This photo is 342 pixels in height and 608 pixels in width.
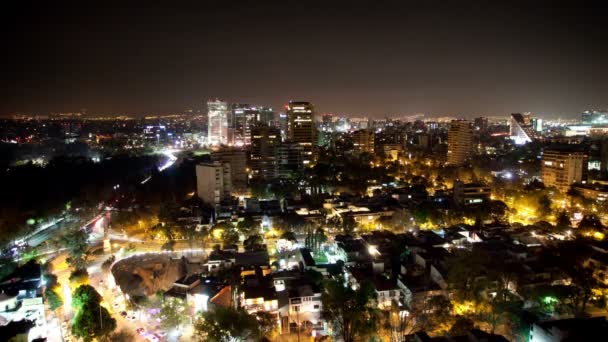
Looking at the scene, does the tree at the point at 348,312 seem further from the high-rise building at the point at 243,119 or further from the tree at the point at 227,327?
the high-rise building at the point at 243,119

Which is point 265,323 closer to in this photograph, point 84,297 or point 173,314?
point 173,314

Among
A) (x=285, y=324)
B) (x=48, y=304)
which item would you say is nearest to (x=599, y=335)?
(x=285, y=324)

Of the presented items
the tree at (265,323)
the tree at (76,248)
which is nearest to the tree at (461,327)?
the tree at (265,323)

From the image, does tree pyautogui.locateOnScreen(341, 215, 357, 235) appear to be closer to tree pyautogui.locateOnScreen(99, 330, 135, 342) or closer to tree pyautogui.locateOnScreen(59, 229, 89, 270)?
tree pyautogui.locateOnScreen(99, 330, 135, 342)

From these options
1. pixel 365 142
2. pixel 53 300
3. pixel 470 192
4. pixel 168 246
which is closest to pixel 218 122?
pixel 365 142

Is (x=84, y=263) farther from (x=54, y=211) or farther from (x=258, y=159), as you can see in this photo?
(x=258, y=159)

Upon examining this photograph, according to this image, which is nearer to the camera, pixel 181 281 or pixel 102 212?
pixel 181 281

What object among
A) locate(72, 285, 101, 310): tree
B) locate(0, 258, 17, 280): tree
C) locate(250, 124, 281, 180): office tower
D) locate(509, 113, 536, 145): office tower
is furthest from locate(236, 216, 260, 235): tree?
locate(509, 113, 536, 145): office tower
